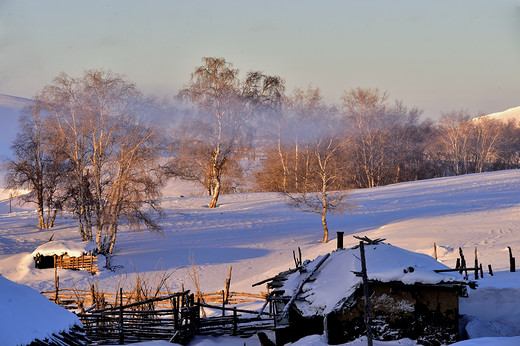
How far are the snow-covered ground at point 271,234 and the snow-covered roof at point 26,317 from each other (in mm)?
7878

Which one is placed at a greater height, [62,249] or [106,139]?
[106,139]

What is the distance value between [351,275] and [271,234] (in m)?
19.8

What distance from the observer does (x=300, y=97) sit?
56.0m

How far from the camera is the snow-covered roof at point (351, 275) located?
15.4 m

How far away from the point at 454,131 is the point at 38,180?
4233 centimetres

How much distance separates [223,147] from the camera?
149ft

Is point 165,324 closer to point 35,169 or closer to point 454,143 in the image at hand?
point 35,169

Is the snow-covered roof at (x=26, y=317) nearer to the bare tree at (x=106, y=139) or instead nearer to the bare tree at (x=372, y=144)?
the bare tree at (x=106, y=139)

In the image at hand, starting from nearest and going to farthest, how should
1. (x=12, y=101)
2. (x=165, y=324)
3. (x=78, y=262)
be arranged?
(x=165, y=324) < (x=78, y=262) < (x=12, y=101)

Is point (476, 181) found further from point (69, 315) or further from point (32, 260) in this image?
point (69, 315)

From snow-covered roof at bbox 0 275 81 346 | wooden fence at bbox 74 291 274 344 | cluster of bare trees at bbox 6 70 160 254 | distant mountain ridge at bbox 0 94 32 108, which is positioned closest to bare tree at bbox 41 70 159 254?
cluster of bare trees at bbox 6 70 160 254

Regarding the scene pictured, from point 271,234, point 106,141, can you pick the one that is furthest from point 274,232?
point 106,141

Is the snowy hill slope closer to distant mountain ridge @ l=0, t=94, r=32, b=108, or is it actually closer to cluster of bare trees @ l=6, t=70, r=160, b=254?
cluster of bare trees @ l=6, t=70, r=160, b=254

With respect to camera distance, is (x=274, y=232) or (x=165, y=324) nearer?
(x=165, y=324)
